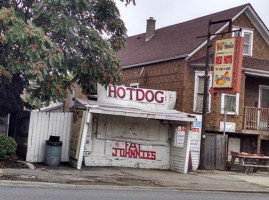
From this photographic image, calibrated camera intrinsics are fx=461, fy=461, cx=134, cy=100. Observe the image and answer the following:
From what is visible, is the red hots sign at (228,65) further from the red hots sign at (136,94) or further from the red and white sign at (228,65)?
the red hots sign at (136,94)

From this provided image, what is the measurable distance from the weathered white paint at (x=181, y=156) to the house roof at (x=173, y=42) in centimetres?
540

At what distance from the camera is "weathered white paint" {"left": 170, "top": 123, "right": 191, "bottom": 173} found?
60.0 feet

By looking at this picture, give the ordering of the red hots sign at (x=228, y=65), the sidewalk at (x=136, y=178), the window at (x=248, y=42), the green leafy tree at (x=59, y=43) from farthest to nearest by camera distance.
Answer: the window at (x=248, y=42)
the red hots sign at (x=228, y=65)
the green leafy tree at (x=59, y=43)
the sidewalk at (x=136, y=178)

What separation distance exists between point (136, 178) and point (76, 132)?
11.2ft

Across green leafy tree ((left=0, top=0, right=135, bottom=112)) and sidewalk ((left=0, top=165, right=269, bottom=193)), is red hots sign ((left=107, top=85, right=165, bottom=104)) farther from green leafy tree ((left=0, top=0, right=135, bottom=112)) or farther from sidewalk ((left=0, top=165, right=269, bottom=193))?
sidewalk ((left=0, top=165, right=269, bottom=193))

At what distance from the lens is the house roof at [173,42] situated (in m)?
23.7

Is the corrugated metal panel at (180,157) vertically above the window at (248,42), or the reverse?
the window at (248,42)

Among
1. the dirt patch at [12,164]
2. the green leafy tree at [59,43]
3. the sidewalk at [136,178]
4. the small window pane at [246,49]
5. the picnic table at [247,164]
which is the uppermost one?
the small window pane at [246,49]

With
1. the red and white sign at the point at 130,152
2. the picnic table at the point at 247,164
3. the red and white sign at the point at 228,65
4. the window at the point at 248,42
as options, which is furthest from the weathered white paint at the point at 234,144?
the red and white sign at the point at 130,152

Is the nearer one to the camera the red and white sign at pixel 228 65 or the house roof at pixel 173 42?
the red and white sign at pixel 228 65

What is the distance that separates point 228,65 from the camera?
19141 mm

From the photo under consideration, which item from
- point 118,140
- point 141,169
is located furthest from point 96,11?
point 141,169

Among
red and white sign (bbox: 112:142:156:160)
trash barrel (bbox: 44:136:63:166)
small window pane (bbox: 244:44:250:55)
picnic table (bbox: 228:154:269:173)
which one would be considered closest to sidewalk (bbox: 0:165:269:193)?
trash barrel (bbox: 44:136:63:166)

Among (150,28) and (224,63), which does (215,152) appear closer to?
(224,63)
